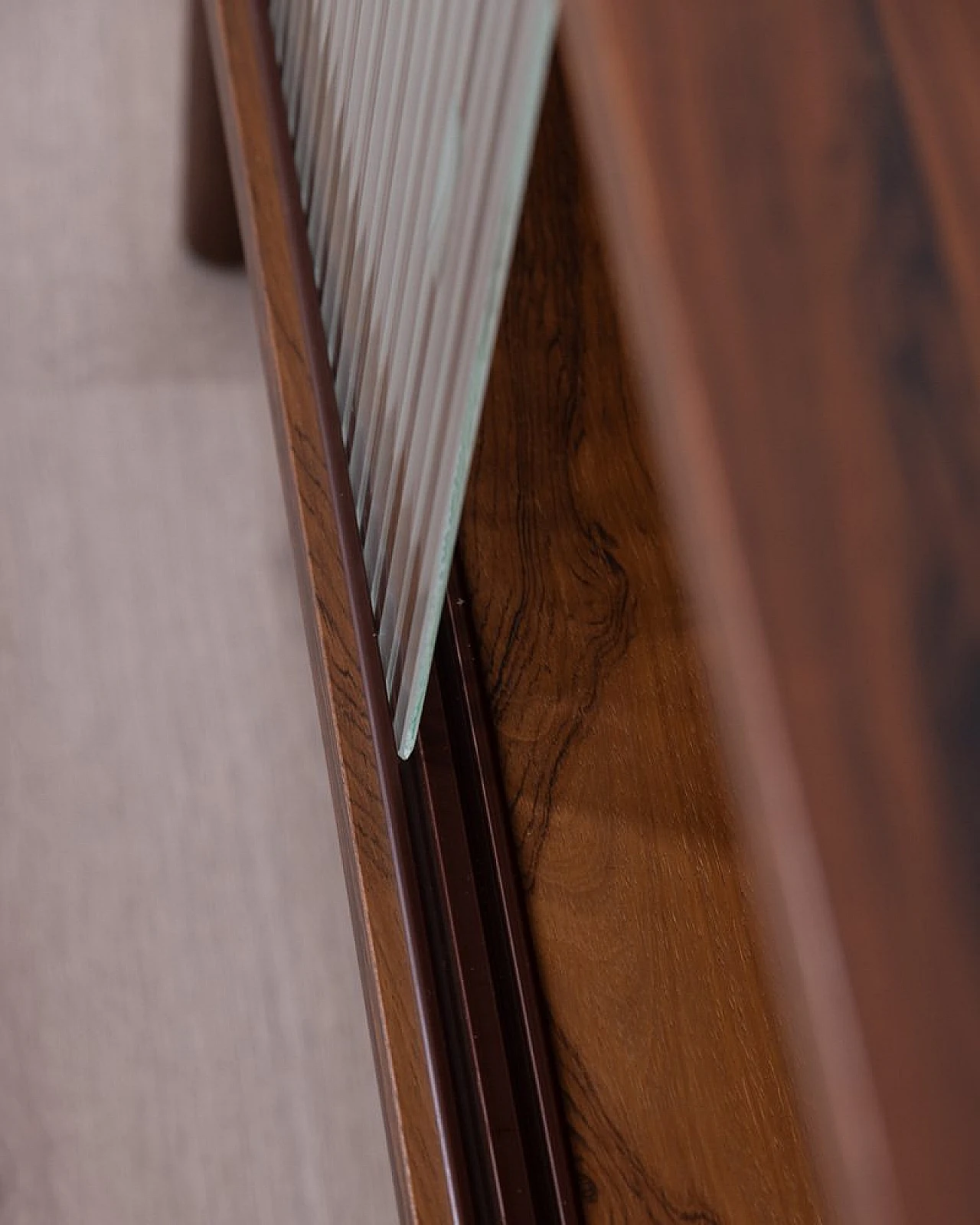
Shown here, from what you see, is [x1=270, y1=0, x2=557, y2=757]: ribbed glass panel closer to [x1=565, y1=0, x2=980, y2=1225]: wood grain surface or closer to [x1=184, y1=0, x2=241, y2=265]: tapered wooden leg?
[x1=565, y1=0, x2=980, y2=1225]: wood grain surface

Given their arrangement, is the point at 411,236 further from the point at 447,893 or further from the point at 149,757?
the point at 149,757

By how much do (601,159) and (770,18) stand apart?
6 centimetres

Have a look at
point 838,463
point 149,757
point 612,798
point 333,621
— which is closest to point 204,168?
point 149,757

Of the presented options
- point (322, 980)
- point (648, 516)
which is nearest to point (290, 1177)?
point (322, 980)

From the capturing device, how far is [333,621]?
0.66m

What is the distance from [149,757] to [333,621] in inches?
16.2

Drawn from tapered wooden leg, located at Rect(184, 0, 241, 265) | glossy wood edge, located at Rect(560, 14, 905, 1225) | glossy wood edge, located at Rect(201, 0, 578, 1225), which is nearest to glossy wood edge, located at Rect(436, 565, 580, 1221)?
glossy wood edge, located at Rect(201, 0, 578, 1225)

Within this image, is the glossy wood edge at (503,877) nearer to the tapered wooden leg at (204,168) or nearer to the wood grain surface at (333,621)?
the wood grain surface at (333,621)

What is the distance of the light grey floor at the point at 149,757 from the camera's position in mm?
894

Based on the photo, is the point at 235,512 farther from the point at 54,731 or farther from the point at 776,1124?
the point at 776,1124

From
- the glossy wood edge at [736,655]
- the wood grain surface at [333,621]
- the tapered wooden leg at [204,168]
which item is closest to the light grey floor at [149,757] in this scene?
the tapered wooden leg at [204,168]

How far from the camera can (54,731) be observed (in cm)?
102

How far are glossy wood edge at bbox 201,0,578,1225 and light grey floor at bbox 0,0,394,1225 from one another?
12.9 inches

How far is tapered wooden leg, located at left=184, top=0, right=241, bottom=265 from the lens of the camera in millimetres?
1061
